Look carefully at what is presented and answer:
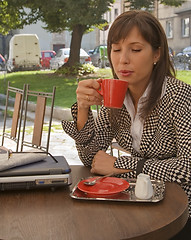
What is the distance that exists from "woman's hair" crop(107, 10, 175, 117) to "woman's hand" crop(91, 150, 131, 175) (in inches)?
12.1

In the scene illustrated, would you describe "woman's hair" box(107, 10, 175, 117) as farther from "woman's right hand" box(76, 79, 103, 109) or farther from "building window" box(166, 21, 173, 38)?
"building window" box(166, 21, 173, 38)

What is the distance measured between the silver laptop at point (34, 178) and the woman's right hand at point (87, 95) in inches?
15.6

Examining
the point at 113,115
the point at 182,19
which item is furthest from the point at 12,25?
the point at 182,19

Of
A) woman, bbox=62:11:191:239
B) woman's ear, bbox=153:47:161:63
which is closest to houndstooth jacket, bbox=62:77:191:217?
woman, bbox=62:11:191:239

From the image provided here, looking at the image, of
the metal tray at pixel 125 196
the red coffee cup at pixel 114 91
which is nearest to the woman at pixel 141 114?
the red coffee cup at pixel 114 91

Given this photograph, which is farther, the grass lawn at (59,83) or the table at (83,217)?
the grass lawn at (59,83)

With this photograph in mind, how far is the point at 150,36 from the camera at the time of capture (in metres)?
2.26

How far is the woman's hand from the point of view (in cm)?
219

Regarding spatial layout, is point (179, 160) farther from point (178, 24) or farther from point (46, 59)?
point (178, 24)

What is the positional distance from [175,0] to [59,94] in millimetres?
7582

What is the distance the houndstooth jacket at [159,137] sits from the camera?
6.86 ft

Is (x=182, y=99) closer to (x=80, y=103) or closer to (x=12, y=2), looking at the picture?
(x=80, y=103)

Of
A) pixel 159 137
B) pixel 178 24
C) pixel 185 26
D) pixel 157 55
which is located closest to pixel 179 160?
pixel 159 137

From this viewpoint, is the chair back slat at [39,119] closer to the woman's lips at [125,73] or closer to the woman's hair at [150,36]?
the woman's hair at [150,36]
